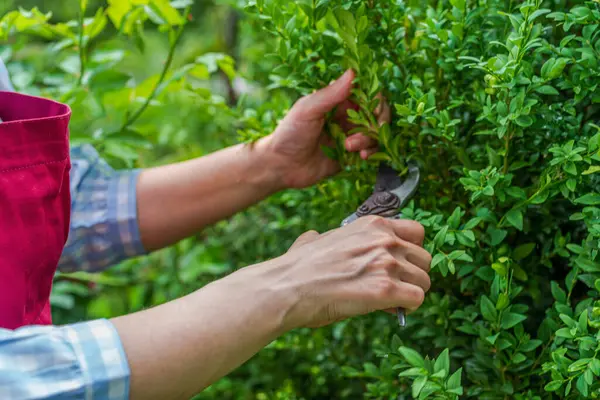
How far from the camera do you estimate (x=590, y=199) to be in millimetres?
901

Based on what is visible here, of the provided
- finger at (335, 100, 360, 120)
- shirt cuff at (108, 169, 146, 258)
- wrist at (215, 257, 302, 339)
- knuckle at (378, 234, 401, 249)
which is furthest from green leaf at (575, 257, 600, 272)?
shirt cuff at (108, 169, 146, 258)

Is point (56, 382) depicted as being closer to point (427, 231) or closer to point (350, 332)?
point (427, 231)

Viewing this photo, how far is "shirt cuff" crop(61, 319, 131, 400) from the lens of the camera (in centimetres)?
83

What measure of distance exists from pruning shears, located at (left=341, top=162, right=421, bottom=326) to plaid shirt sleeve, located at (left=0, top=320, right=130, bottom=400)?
0.39 metres

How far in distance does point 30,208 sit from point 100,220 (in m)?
0.45

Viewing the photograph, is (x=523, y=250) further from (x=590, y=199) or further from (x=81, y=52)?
(x=81, y=52)

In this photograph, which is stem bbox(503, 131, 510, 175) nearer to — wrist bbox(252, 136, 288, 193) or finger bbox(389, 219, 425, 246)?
finger bbox(389, 219, 425, 246)

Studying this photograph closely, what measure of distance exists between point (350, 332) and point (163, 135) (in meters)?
1.05

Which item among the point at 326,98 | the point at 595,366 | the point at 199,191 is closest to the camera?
the point at 595,366

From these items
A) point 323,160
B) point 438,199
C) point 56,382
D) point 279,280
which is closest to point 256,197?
point 323,160

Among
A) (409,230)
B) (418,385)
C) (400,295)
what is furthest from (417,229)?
(418,385)

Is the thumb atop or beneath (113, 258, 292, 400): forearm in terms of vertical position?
atop

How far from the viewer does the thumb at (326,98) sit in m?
1.14

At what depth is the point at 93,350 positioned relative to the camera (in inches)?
32.9
